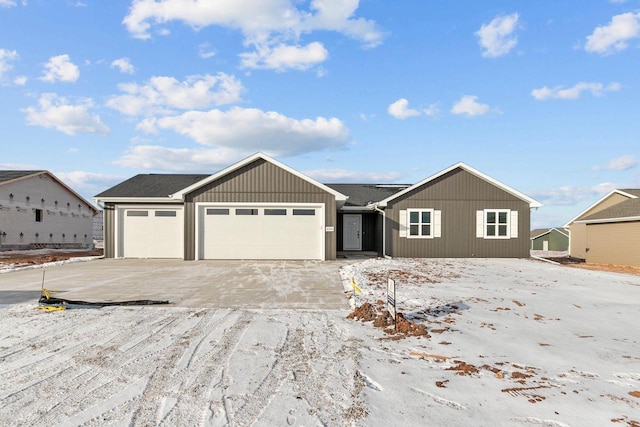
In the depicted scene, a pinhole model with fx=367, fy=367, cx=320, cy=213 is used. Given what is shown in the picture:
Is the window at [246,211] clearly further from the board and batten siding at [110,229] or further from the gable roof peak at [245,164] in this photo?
the board and batten siding at [110,229]

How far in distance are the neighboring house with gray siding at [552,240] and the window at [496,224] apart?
2428 cm

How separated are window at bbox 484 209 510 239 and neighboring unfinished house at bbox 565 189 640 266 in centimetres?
569

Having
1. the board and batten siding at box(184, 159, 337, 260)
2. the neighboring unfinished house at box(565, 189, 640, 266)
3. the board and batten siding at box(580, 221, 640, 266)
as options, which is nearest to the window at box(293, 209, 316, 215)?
the board and batten siding at box(184, 159, 337, 260)

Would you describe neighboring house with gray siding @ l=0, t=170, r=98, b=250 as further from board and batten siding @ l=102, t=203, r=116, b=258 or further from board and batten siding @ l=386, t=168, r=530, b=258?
board and batten siding @ l=386, t=168, r=530, b=258

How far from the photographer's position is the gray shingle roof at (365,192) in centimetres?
2078

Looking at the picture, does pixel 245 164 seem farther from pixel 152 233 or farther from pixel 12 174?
pixel 12 174

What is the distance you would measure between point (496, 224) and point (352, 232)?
24.8 ft

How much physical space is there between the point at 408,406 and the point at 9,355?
4816 mm

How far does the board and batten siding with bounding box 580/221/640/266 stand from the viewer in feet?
57.5

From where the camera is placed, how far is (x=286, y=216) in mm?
16531

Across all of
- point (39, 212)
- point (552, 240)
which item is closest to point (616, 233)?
point (552, 240)

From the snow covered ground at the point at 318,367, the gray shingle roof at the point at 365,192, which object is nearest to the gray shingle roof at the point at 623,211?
the gray shingle roof at the point at 365,192

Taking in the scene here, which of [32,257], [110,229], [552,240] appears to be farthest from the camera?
[552,240]

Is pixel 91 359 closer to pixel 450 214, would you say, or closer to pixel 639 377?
pixel 639 377
